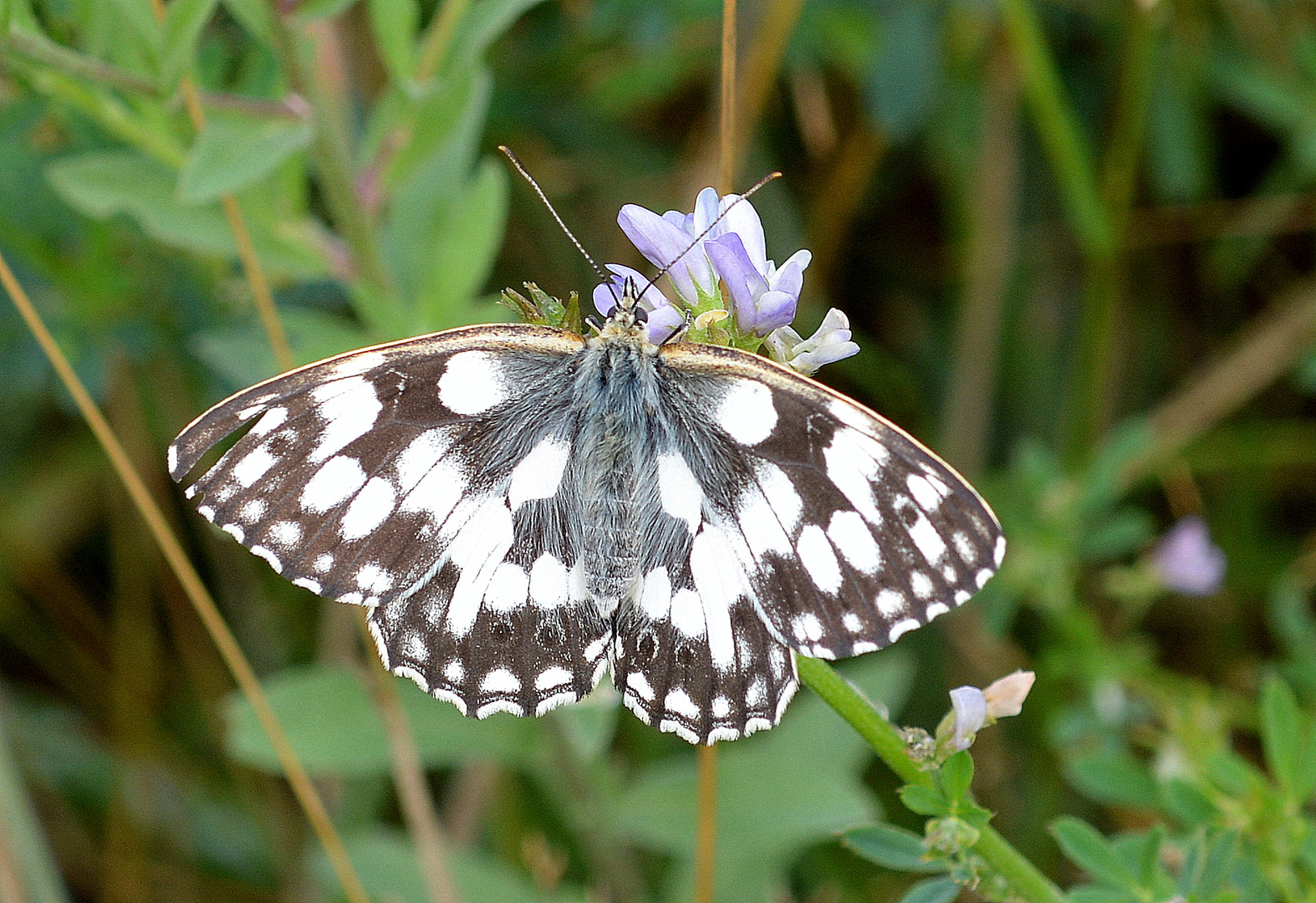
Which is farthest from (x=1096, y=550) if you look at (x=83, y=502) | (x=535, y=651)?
(x=83, y=502)

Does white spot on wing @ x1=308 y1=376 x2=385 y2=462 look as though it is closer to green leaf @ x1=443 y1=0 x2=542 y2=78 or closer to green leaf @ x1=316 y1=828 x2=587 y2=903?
green leaf @ x1=443 y1=0 x2=542 y2=78

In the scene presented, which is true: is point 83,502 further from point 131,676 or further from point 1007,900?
point 1007,900

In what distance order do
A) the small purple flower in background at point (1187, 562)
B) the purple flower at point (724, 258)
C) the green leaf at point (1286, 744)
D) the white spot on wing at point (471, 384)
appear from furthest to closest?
1. the small purple flower in background at point (1187, 562)
2. the green leaf at point (1286, 744)
3. the white spot on wing at point (471, 384)
4. the purple flower at point (724, 258)

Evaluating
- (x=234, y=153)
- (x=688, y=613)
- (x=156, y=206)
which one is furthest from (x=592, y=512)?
(x=156, y=206)

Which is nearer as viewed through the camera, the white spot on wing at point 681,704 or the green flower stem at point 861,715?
the green flower stem at point 861,715

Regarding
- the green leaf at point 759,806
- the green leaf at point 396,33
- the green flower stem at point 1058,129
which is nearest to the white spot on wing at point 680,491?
the green leaf at point 396,33

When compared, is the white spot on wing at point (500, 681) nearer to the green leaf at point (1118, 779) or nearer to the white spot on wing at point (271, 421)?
the white spot on wing at point (271, 421)
